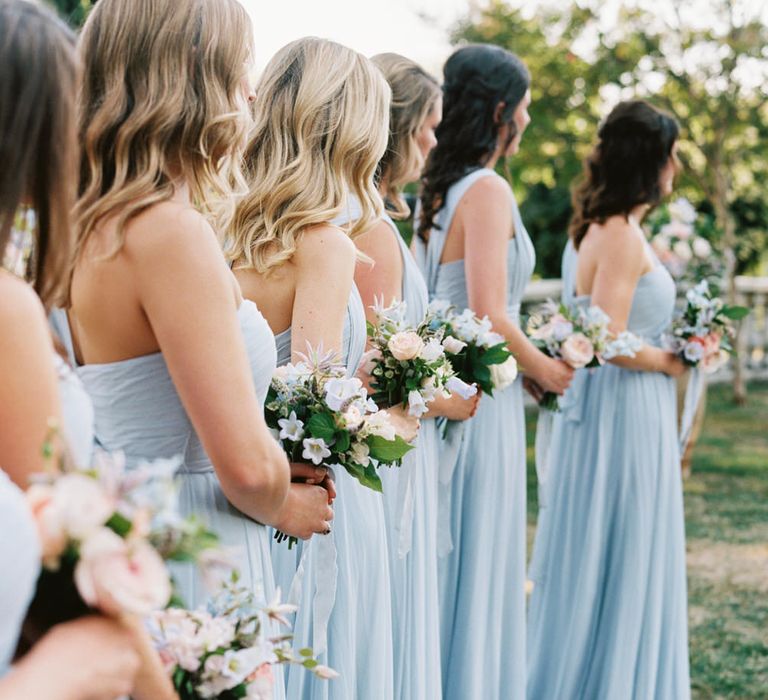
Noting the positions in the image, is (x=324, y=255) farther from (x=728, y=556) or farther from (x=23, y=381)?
(x=728, y=556)

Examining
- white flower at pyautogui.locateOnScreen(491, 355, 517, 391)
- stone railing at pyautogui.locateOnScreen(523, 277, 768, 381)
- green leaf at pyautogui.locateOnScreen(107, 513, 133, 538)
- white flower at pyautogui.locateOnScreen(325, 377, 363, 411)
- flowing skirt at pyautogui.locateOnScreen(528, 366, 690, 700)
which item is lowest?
stone railing at pyautogui.locateOnScreen(523, 277, 768, 381)

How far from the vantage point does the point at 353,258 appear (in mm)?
3180

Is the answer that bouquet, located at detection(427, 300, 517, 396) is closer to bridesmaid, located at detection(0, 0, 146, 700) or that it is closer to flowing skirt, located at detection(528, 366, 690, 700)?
flowing skirt, located at detection(528, 366, 690, 700)

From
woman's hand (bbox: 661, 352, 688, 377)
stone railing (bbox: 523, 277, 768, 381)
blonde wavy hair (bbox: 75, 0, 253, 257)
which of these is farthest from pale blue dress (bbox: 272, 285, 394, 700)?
stone railing (bbox: 523, 277, 768, 381)

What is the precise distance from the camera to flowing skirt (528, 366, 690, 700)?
5254mm

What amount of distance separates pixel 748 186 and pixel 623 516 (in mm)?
15744

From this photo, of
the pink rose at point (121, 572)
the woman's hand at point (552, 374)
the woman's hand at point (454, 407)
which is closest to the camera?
the pink rose at point (121, 572)

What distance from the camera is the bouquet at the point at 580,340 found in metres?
5.09

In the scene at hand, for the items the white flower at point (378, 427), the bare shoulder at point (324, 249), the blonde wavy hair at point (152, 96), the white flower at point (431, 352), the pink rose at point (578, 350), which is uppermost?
the blonde wavy hair at point (152, 96)

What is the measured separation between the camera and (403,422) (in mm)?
3496

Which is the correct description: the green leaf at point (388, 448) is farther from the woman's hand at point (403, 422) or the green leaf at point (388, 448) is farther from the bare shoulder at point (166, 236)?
the bare shoulder at point (166, 236)

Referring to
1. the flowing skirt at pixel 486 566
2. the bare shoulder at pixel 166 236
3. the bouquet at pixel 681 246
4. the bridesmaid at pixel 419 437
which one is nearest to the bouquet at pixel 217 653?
the bare shoulder at pixel 166 236

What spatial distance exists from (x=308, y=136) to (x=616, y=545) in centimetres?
297

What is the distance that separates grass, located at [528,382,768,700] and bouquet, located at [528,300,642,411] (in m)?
1.86
